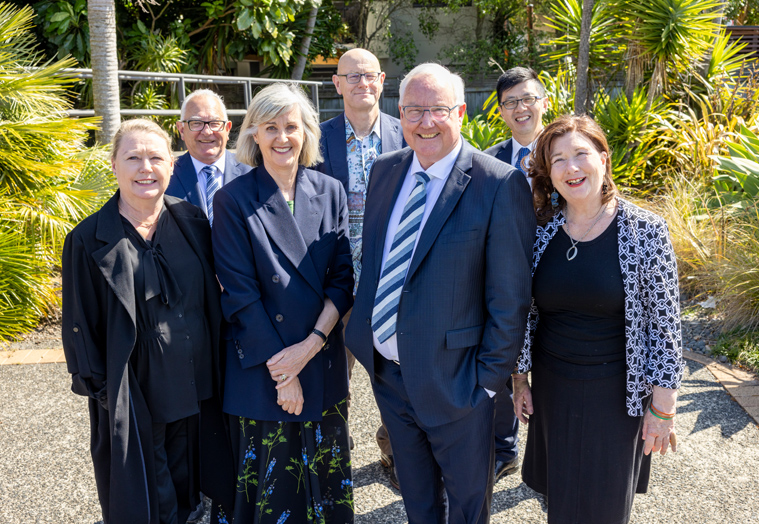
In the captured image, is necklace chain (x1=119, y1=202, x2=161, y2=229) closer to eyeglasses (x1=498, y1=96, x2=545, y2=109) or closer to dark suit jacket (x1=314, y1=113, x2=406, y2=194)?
dark suit jacket (x1=314, y1=113, x2=406, y2=194)

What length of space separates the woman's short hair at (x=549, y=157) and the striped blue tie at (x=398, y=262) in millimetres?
473

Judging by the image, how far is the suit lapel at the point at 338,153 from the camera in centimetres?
350

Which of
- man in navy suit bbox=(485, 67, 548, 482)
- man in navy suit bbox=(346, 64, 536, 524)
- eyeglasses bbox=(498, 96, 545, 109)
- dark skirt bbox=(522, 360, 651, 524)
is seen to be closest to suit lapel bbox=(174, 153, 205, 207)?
man in navy suit bbox=(346, 64, 536, 524)

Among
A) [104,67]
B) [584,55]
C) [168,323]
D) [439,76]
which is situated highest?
[584,55]

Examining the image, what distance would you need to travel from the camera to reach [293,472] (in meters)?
2.84

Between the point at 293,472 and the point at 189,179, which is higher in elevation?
the point at 189,179

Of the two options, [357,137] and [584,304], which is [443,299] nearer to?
[584,304]

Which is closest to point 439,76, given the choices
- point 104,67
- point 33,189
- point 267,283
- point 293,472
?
point 267,283

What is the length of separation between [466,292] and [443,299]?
3.7 inches

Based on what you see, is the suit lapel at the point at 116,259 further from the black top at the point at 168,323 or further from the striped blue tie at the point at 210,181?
the striped blue tie at the point at 210,181

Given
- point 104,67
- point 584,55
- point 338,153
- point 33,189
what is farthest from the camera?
point 584,55

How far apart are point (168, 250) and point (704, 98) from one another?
8.43 metres

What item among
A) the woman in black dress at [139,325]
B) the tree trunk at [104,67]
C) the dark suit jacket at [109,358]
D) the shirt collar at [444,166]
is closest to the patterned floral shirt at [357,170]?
the woman in black dress at [139,325]

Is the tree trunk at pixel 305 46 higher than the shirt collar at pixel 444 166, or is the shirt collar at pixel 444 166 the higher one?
the tree trunk at pixel 305 46
